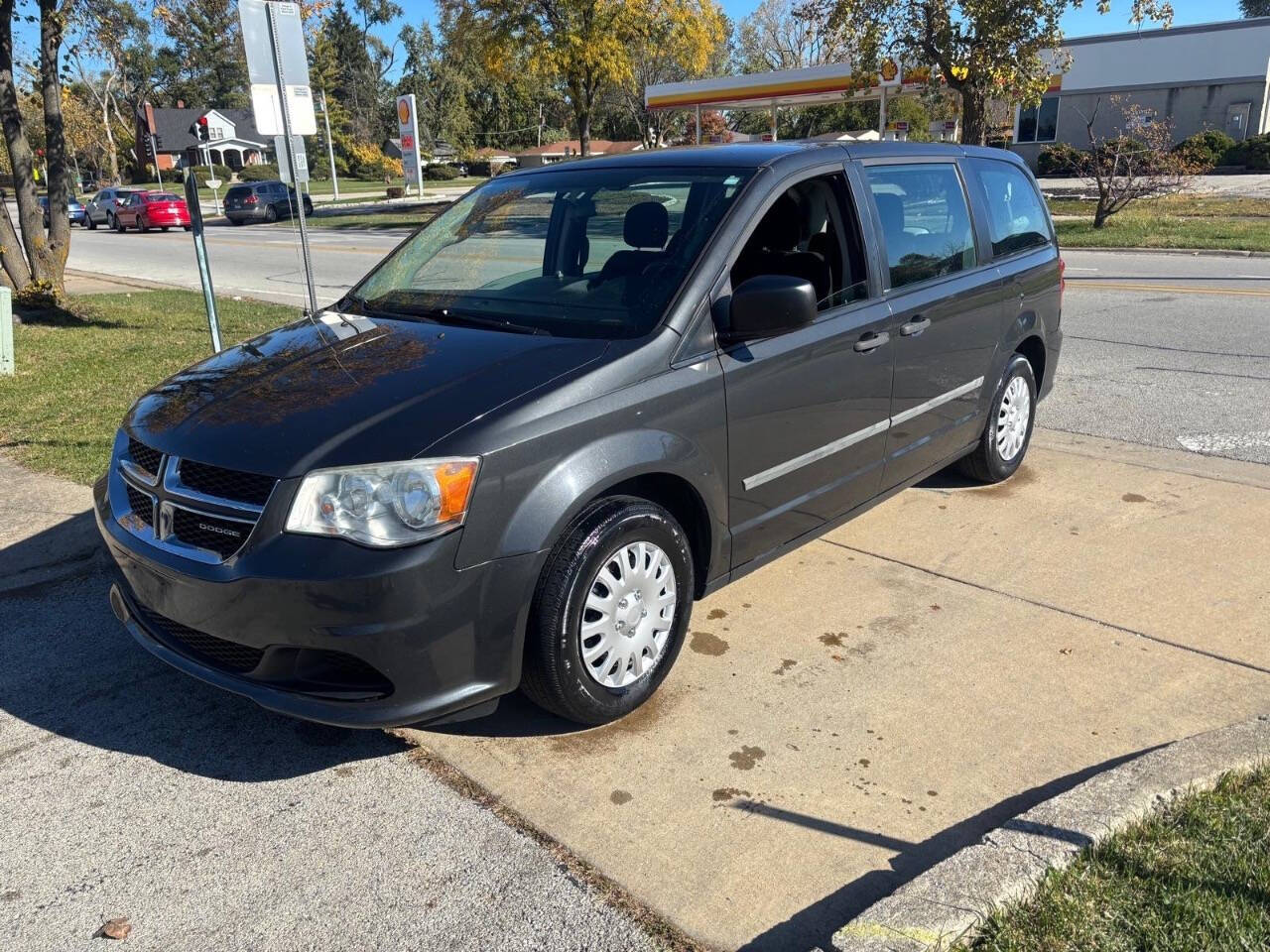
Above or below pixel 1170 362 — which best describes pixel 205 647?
above

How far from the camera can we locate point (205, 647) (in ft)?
10.5

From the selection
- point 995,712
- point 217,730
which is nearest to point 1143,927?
point 995,712

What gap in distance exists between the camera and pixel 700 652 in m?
3.94

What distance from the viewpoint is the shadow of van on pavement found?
10.9 ft

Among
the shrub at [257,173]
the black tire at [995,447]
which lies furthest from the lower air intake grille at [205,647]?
the shrub at [257,173]

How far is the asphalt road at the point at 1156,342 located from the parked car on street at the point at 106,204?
2060 cm

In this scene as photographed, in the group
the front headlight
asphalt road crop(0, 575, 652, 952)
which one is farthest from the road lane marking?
asphalt road crop(0, 575, 652, 952)

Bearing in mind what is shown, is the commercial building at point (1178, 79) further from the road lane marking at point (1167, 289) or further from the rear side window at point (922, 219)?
the rear side window at point (922, 219)

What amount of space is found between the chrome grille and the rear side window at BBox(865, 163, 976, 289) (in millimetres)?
2792

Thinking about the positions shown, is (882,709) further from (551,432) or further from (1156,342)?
(1156,342)

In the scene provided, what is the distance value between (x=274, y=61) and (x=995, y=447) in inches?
216

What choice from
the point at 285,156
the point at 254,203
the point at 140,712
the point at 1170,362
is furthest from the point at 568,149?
the point at 140,712

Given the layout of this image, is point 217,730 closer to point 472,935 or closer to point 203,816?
point 203,816

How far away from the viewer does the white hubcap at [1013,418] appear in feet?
18.2
